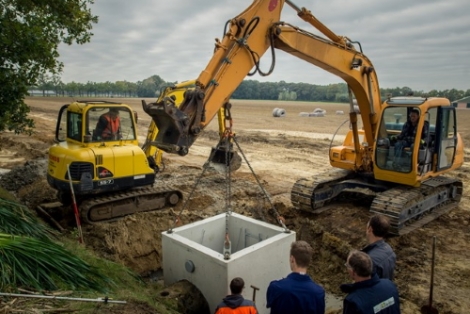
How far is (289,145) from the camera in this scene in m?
20.0

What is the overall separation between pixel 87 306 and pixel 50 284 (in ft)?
2.10

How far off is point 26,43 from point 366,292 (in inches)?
312

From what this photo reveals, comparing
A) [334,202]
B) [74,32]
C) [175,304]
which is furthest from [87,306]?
[74,32]

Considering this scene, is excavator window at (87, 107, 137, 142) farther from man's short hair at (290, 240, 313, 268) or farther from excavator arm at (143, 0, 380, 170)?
man's short hair at (290, 240, 313, 268)

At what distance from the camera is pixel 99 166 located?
8.18m

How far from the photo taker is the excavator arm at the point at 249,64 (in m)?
5.25

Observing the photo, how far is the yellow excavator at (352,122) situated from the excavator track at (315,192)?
0.08ft

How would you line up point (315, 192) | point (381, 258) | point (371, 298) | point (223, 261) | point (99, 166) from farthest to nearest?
1. point (315, 192)
2. point (99, 166)
3. point (223, 261)
4. point (381, 258)
5. point (371, 298)

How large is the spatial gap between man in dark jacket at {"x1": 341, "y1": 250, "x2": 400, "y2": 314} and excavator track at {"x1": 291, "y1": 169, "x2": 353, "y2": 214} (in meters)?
5.46

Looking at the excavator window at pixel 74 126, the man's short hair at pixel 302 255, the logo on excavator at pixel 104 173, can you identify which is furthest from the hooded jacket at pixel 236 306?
the excavator window at pixel 74 126

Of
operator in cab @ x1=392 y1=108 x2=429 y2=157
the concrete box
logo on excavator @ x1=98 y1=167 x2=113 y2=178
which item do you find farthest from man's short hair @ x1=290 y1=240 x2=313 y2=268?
logo on excavator @ x1=98 y1=167 x2=113 y2=178

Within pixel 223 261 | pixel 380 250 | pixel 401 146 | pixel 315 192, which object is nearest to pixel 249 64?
pixel 223 261

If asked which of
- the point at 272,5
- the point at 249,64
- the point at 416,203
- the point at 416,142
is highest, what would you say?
the point at 272,5

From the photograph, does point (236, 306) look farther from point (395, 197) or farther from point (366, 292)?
point (395, 197)
